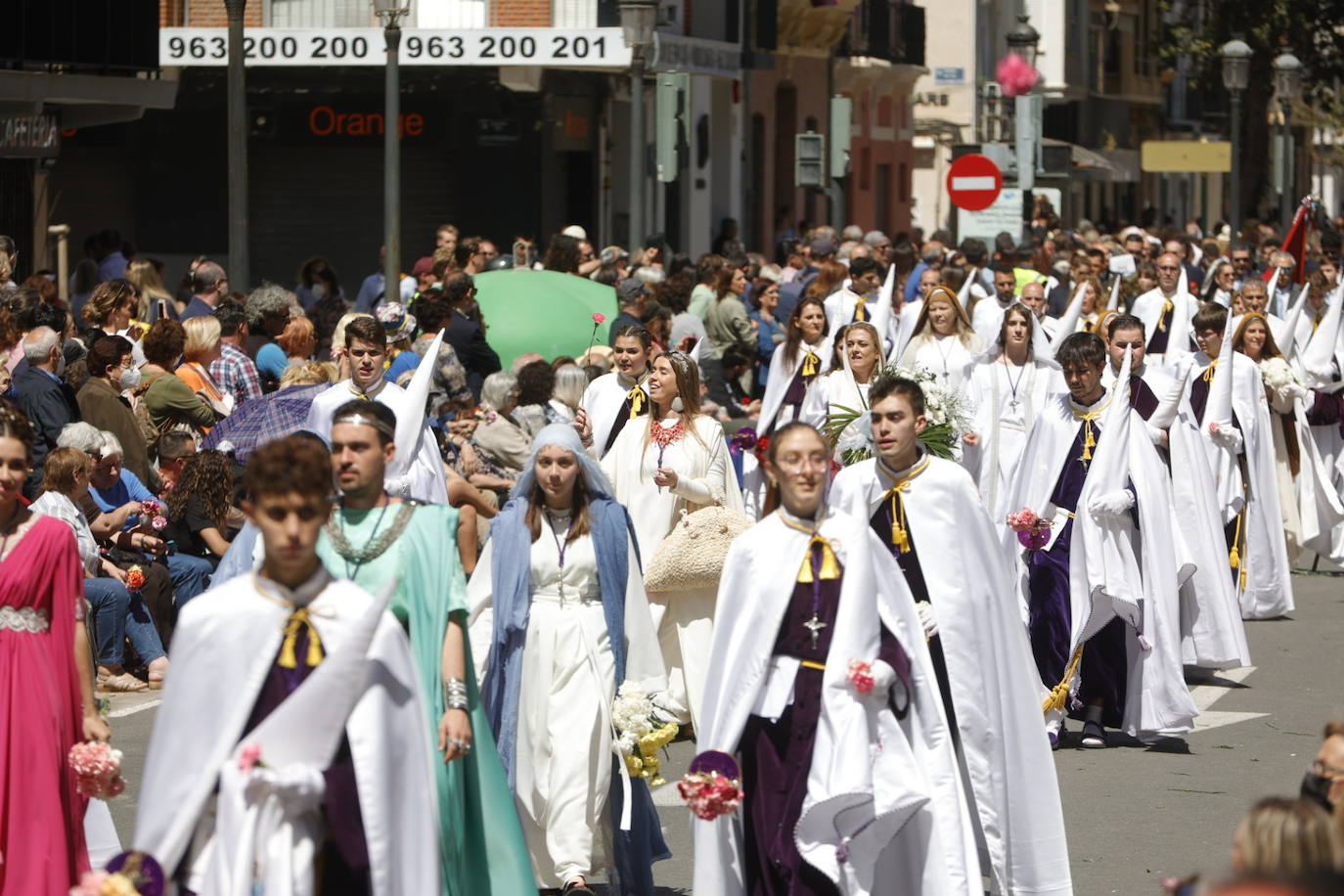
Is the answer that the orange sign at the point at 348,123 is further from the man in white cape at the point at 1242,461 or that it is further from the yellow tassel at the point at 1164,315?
the man in white cape at the point at 1242,461

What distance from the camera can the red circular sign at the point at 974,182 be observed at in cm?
2364

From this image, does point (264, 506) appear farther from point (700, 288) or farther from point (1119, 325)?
point (700, 288)

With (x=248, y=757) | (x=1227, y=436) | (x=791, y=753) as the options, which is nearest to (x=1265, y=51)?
(x=1227, y=436)

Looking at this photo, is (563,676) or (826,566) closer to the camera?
(826,566)

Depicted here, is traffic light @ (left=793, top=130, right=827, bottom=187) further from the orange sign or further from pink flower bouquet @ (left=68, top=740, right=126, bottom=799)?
pink flower bouquet @ (left=68, top=740, right=126, bottom=799)

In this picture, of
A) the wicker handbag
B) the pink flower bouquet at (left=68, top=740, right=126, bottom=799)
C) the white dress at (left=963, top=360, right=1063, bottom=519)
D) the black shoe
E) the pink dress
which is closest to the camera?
the pink flower bouquet at (left=68, top=740, right=126, bottom=799)

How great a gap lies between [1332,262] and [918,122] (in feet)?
103

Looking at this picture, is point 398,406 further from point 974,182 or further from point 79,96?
point 974,182

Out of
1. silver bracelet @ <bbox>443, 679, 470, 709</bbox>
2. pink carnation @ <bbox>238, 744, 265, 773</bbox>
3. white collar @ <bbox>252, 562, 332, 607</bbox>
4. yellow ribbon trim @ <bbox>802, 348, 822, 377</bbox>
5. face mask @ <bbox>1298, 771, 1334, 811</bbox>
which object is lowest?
silver bracelet @ <bbox>443, 679, 470, 709</bbox>

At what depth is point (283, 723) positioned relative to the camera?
5.50 meters

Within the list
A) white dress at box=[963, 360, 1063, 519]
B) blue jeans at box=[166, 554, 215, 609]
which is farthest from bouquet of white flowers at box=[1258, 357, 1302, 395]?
blue jeans at box=[166, 554, 215, 609]

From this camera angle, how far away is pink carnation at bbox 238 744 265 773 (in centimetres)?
544

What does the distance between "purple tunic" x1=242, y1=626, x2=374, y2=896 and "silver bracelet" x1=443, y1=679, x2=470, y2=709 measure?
907 mm

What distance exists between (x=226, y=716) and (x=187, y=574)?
6930 millimetres
